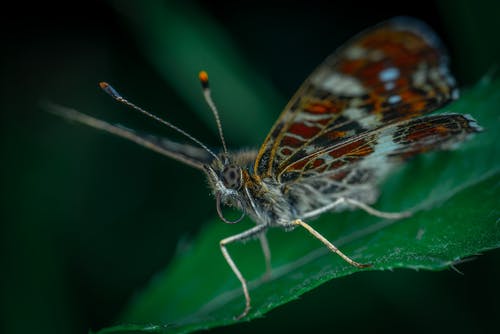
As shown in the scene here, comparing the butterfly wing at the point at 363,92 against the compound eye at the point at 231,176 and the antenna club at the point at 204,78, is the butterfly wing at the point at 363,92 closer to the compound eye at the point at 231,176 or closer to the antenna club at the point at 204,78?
the compound eye at the point at 231,176

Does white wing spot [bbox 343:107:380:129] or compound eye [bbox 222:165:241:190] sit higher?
compound eye [bbox 222:165:241:190]

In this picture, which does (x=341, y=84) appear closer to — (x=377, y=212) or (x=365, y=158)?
(x=365, y=158)

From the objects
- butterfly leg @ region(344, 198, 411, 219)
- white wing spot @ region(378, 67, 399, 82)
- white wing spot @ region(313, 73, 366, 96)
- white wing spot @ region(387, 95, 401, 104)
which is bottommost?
butterfly leg @ region(344, 198, 411, 219)

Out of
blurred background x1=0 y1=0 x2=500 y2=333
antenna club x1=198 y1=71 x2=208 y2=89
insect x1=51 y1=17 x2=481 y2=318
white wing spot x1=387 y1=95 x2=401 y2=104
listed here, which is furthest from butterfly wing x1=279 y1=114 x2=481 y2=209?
blurred background x1=0 y1=0 x2=500 y2=333

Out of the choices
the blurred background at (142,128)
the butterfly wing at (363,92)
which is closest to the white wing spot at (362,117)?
the butterfly wing at (363,92)

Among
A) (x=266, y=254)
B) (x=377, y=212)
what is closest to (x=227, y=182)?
(x=266, y=254)

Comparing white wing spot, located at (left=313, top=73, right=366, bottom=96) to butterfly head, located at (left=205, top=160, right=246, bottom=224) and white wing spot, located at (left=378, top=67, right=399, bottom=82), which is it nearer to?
white wing spot, located at (left=378, top=67, right=399, bottom=82)

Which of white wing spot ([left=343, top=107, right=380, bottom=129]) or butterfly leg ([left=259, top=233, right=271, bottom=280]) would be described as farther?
butterfly leg ([left=259, top=233, right=271, bottom=280])
